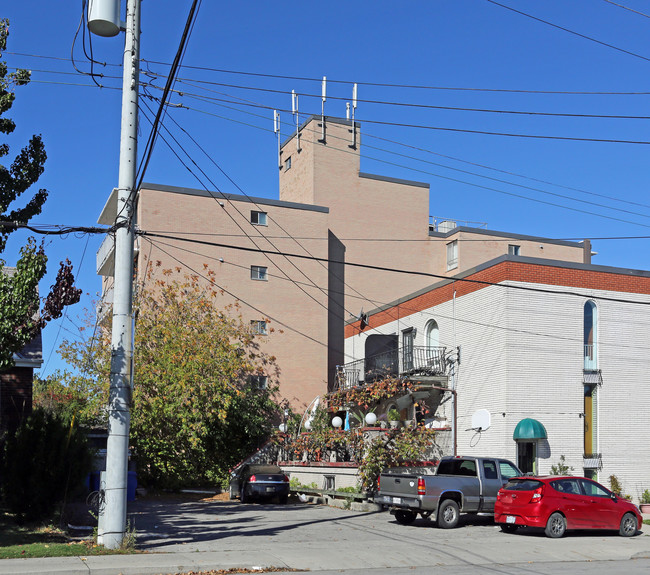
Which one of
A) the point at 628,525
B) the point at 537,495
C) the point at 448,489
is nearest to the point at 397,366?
the point at 448,489

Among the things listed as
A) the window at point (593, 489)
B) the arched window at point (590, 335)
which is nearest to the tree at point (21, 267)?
the window at point (593, 489)

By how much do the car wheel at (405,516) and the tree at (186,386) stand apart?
1115 cm

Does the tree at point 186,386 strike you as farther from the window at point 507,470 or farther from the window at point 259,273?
the window at point 507,470

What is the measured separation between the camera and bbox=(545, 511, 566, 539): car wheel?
17.8 meters

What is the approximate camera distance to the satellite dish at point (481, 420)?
25205mm

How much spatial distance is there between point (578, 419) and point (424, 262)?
18.6 metres

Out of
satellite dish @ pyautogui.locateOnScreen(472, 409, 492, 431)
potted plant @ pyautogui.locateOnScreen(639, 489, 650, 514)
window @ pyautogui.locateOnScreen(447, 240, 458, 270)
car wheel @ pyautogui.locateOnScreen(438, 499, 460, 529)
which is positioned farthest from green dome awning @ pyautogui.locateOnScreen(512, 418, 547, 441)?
window @ pyautogui.locateOnScreen(447, 240, 458, 270)

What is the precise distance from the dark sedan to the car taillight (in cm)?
1103

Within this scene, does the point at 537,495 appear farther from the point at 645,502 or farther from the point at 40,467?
the point at 40,467

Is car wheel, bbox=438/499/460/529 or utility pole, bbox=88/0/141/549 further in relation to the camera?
car wheel, bbox=438/499/460/529

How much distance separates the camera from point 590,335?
2652 centimetres

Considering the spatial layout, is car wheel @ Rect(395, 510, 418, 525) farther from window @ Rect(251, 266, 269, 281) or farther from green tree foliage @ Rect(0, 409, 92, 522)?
window @ Rect(251, 266, 269, 281)

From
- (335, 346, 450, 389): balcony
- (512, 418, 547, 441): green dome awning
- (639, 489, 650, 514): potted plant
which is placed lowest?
(639, 489, 650, 514): potted plant

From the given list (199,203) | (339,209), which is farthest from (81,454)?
(339,209)
